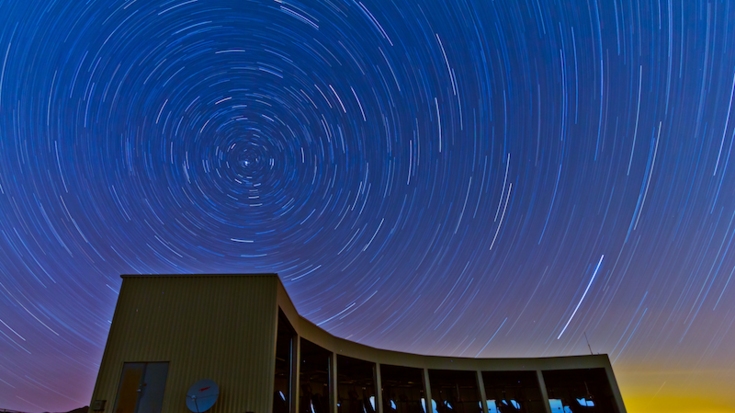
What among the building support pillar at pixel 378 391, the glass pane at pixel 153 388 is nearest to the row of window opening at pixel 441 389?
the building support pillar at pixel 378 391

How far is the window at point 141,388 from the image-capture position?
1088cm

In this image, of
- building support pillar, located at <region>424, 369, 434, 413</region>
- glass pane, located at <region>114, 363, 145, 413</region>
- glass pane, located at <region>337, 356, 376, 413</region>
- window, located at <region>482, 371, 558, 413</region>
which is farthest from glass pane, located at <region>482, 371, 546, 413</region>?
glass pane, located at <region>114, 363, 145, 413</region>

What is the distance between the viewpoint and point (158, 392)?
11039 millimetres

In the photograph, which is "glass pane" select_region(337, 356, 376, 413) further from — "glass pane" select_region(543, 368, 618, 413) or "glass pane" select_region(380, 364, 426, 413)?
"glass pane" select_region(543, 368, 618, 413)

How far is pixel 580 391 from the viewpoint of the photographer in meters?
28.6

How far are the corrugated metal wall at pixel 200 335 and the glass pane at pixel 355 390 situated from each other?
1542 centimetres

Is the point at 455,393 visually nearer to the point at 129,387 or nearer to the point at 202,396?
the point at 202,396

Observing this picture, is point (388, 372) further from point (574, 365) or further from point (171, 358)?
point (171, 358)

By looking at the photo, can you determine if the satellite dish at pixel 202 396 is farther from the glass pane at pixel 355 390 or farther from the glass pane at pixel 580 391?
the glass pane at pixel 580 391

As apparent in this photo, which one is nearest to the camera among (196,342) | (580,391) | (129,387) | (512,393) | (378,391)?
(129,387)

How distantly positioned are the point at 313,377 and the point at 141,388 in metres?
15.9

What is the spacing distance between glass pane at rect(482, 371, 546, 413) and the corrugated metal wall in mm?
Result: 22174

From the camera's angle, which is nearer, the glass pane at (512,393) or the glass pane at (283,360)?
the glass pane at (283,360)

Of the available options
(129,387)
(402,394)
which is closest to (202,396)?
(129,387)
